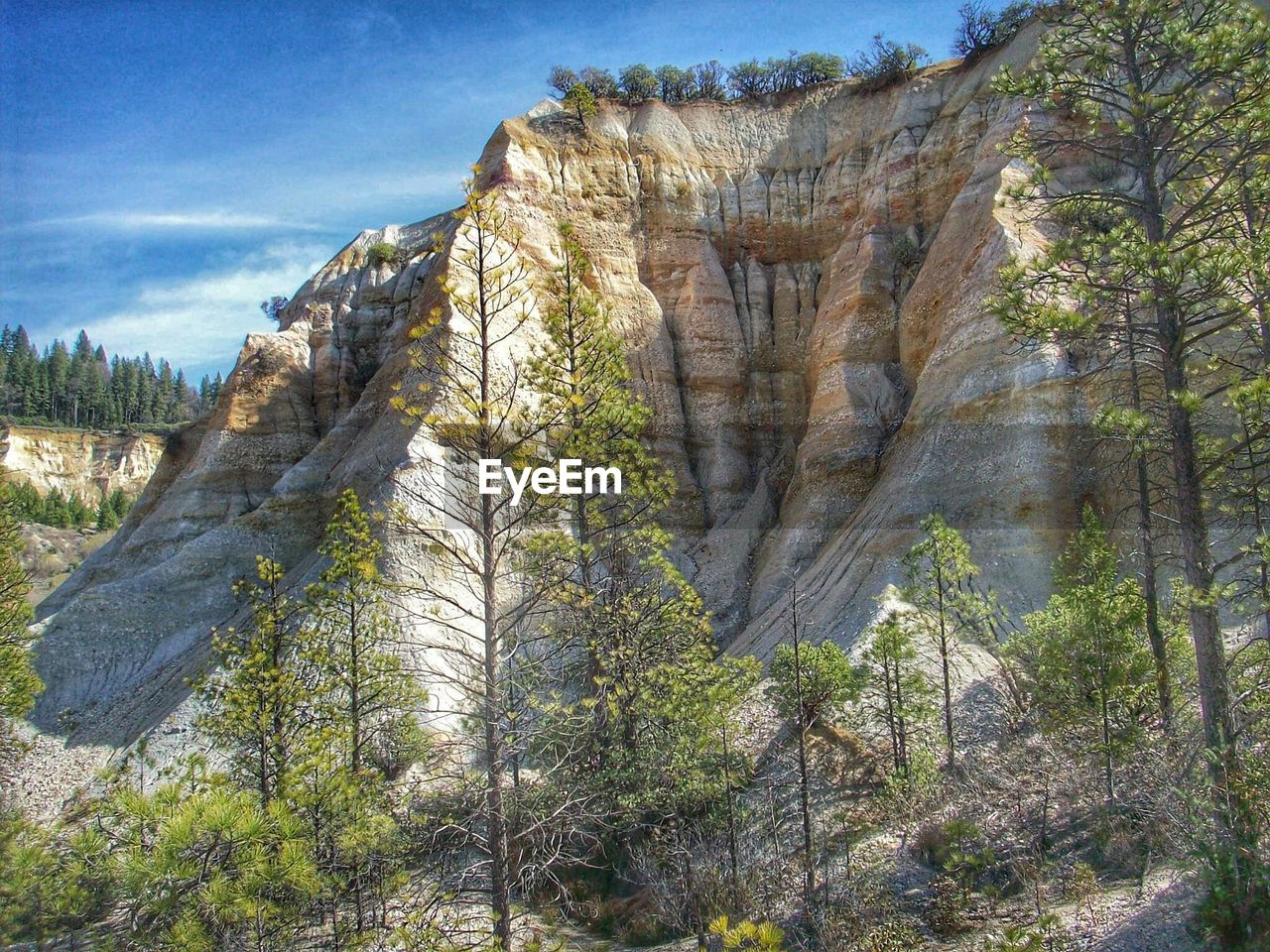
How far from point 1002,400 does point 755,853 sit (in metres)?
15.0

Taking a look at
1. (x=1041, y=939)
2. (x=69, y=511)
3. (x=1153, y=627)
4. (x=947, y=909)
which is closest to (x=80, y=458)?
(x=69, y=511)

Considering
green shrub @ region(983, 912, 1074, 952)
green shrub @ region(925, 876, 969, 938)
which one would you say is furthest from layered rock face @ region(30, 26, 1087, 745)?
green shrub @ region(983, 912, 1074, 952)

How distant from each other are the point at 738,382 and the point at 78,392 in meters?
84.5

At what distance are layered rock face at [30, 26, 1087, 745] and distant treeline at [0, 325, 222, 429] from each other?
5353 cm

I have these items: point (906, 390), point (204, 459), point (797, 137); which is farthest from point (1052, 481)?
point (204, 459)

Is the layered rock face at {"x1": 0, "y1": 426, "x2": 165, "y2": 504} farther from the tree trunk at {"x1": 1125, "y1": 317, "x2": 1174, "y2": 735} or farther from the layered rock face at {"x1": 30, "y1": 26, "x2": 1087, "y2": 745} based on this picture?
the tree trunk at {"x1": 1125, "y1": 317, "x2": 1174, "y2": 735}

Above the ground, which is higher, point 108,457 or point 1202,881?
point 108,457

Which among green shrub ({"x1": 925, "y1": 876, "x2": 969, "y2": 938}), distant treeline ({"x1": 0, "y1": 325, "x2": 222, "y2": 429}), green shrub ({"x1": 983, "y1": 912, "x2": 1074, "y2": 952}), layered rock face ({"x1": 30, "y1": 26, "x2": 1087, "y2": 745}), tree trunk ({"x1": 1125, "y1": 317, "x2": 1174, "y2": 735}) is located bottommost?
green shrub ({"x1": 925, "y1": 876, "x2": 969, "y2": 938})

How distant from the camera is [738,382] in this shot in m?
35.6

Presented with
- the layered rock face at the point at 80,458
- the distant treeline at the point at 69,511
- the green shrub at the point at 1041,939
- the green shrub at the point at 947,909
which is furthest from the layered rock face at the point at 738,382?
the layered rock face at the point at 80,458

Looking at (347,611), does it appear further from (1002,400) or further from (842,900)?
(1002,400)

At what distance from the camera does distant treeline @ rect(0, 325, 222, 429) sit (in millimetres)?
88750

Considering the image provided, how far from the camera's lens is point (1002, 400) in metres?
24.5

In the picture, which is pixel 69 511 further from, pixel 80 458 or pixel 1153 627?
pixel 1153 627
